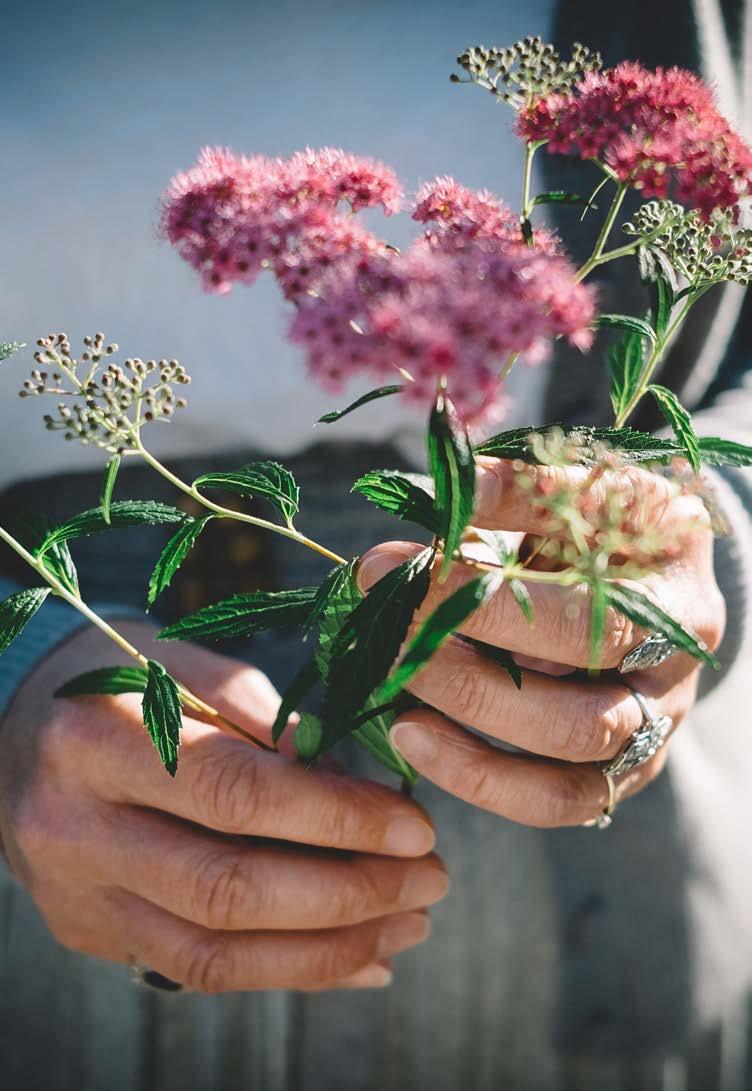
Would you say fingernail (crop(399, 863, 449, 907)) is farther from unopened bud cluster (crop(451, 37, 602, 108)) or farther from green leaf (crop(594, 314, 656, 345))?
→ unopened bud cluster (crop(451, 37, 602, 108))

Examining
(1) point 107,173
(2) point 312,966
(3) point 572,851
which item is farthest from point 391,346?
(3) point 572,851

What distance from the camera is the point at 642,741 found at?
67 cm

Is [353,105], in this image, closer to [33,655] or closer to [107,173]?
[107,173]

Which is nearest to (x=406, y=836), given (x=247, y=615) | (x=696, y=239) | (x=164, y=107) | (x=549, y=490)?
(x=247, y=615)

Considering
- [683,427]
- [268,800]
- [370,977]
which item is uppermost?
[683,427]

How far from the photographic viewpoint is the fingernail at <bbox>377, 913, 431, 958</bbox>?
89 centimetres

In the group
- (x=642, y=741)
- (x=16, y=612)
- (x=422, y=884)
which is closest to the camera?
(x=16, y=612)

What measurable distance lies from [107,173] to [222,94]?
161mm

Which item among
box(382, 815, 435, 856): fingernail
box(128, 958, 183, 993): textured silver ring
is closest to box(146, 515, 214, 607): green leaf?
box(382, 815, 435, 856): fingernail

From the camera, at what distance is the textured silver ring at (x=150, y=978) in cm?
83

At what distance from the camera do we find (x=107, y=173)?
988mm

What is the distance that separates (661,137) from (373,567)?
29 cm

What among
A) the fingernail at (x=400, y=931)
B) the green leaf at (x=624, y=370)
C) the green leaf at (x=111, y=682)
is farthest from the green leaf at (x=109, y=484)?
the fingernail at (x=400, y=931)

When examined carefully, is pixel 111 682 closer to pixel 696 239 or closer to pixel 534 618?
pixel 534 618
